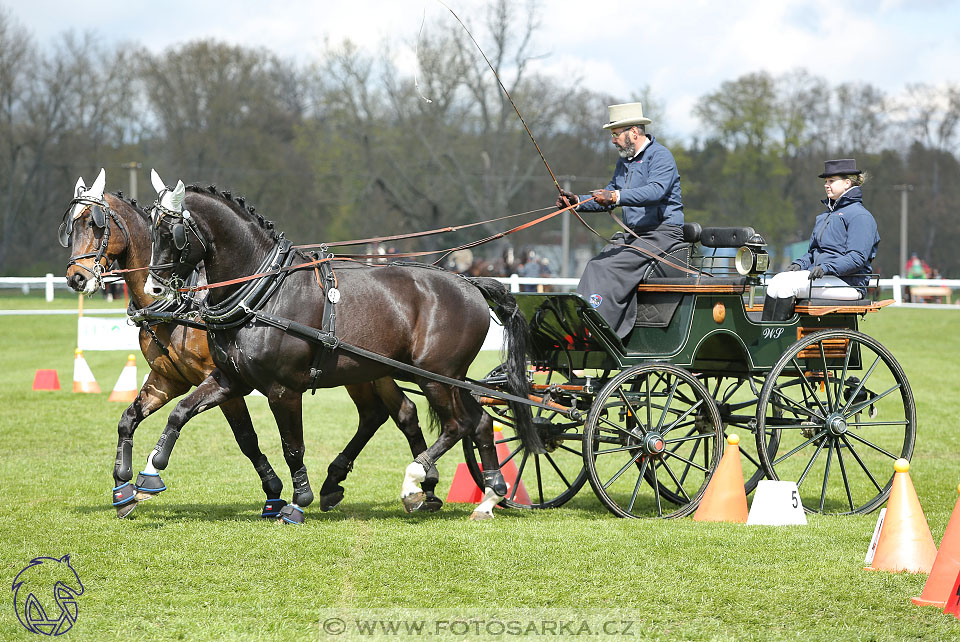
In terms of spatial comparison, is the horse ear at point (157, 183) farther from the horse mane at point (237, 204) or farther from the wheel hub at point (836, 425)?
the wheel hub at point (836, 425)

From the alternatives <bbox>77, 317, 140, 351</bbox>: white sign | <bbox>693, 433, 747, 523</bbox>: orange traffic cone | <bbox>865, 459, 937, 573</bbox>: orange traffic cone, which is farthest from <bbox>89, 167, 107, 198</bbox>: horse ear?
<bbox>77, 317, 140, 351</bbox>: white sign

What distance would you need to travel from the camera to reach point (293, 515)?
6.47 meters

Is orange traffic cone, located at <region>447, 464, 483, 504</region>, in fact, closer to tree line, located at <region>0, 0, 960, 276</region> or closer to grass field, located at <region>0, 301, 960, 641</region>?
grass field, located at <region>0, 301, 960, 641</region>

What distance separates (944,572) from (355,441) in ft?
13.1

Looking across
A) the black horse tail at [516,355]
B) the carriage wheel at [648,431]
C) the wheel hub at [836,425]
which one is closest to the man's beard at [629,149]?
the black horse tail at [516,355]

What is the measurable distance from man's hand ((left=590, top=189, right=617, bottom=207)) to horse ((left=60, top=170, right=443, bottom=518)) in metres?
1.93

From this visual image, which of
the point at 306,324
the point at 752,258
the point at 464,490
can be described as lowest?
the point at 464,490

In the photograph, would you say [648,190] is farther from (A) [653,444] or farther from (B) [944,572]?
(B) [944,572]

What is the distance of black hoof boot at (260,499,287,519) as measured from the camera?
677cm

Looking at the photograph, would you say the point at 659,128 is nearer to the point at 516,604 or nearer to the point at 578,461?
the point at 578,461

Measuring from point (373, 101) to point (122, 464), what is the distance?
123ft

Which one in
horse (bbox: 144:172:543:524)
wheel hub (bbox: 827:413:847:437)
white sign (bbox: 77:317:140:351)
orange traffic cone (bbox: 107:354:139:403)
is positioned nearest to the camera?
horse (bbox: 144:172:543:524)

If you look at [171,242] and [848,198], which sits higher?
[848,198]

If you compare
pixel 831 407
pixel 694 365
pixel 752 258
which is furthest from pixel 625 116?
pixel 831 407
